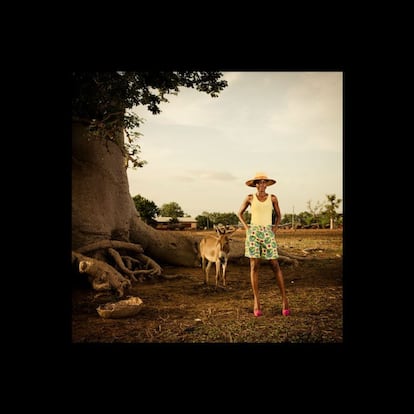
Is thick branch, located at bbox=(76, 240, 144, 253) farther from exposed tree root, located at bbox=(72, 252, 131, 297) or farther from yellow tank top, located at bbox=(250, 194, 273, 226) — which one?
yellow tank top, located at bbox=(250, 194, 273, 226)

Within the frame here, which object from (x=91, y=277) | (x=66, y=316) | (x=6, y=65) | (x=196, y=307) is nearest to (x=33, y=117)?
(x=6, y=65)

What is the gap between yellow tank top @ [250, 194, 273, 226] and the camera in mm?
3684

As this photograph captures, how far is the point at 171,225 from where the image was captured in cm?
887

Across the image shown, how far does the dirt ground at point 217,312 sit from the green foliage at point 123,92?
2586 mm

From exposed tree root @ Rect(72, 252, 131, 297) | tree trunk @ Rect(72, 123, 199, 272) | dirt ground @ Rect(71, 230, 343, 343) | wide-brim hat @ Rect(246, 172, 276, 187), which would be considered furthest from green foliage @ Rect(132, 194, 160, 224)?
wide-brim hat @ Rect(246, 172, 276, 187)

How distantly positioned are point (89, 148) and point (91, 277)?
9.50ft

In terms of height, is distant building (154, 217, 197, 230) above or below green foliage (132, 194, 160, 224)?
below

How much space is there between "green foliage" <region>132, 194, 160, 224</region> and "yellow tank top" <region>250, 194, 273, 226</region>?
5834 mm

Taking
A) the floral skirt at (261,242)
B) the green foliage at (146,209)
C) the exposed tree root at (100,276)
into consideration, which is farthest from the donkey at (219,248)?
the green foliage at (146,209)

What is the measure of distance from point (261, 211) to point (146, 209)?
632 centimetres

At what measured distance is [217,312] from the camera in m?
4.15

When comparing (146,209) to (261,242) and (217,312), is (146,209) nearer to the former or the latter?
(217,312)

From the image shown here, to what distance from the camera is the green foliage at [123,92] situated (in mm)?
5262

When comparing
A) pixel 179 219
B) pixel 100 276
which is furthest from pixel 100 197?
pixel 179 219
